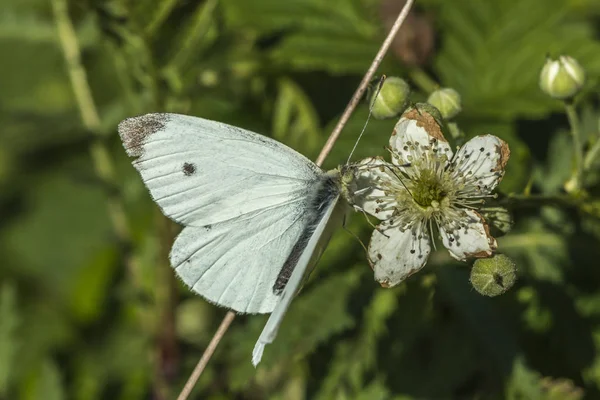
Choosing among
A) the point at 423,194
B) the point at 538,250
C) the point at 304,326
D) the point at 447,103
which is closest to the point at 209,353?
the point at 304,326

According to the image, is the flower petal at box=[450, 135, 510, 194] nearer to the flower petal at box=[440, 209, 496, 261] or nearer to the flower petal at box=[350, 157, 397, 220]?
the flower petal at box=[440, 209, 496, 261]

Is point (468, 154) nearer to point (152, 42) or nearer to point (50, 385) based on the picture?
point (152, 42)


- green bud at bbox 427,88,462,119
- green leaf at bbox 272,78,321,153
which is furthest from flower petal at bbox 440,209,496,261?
green leaf at bbox 272,78,321,153

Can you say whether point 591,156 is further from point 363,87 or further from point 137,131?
point 137,131

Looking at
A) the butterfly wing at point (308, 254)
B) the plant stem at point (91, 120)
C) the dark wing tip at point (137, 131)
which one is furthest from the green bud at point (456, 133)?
the plant stem at point (91, 120)

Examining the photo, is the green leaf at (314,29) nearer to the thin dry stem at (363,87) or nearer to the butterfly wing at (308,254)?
the thin dry stem at (363,87)

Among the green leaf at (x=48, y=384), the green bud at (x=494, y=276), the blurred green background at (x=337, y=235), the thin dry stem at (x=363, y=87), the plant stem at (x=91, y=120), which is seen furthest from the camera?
the plant stem at (x=91, y=120)

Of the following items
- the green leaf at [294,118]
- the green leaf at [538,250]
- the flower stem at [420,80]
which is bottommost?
the green leaf at [294,118]
